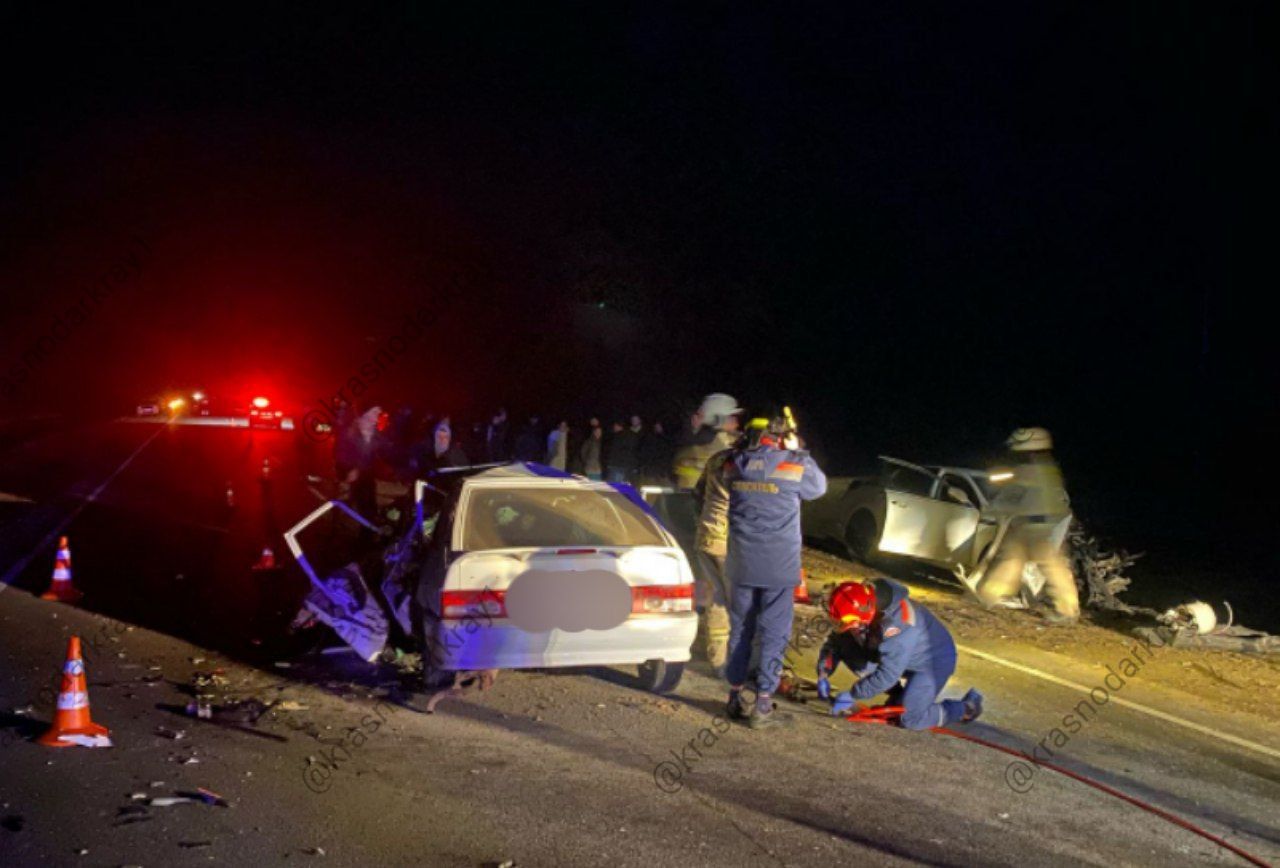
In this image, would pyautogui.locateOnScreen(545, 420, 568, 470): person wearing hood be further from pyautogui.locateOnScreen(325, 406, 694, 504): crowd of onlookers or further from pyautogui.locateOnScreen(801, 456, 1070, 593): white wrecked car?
pyautogui.locateOnScreen(801, 456, 1070, 593): white wrecked car

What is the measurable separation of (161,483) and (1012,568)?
1511cm

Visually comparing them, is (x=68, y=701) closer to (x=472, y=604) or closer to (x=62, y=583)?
(x=472, y=604)

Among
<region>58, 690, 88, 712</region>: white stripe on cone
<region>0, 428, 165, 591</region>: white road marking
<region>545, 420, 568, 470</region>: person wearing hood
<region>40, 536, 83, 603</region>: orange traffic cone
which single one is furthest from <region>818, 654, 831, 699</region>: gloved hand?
<region>545, 420, 568, 470</region>: person wearing hood

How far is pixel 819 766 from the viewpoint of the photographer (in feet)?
18.2

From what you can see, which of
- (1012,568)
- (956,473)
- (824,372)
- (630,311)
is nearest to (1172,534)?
(956,473)

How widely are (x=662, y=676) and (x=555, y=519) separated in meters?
1.20

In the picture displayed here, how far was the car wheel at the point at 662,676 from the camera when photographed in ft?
21.9

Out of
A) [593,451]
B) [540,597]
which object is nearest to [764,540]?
[540,597]

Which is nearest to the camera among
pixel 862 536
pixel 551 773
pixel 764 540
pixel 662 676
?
pixel 551 773

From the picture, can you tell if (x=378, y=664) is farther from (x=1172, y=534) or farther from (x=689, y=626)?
(x=1172, y=534)

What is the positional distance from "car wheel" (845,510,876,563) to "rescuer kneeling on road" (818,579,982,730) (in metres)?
6.67

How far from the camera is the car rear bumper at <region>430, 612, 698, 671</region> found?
5867 mm

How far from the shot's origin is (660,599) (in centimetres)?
616

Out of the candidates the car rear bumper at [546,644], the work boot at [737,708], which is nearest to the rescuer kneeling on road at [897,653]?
the work boot at [737,708]
